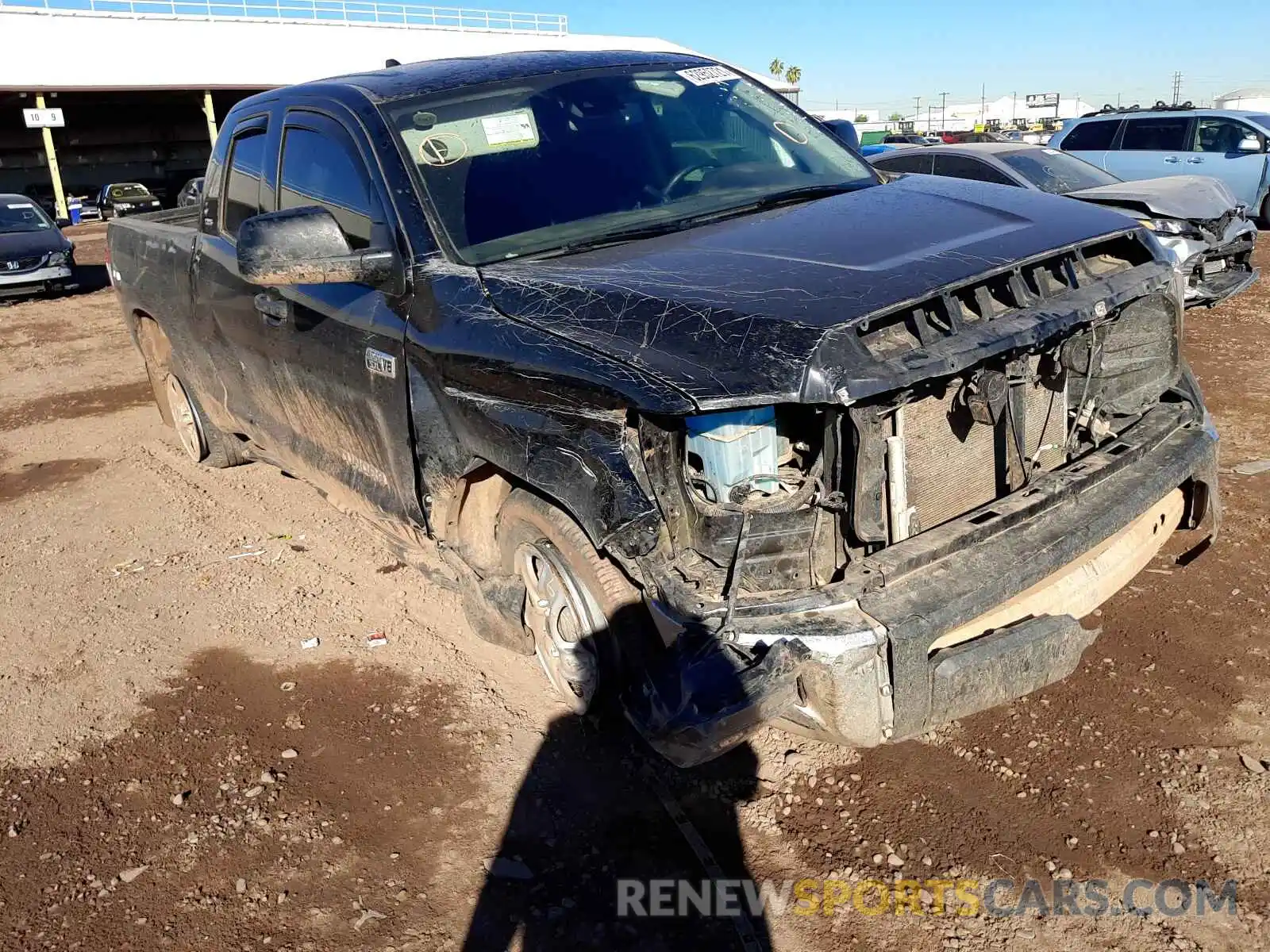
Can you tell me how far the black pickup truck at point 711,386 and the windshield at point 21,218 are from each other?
45.9 ft

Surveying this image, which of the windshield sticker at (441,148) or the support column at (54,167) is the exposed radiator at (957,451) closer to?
the windshield sticker at (441,148)

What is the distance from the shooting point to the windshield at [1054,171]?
9234mm

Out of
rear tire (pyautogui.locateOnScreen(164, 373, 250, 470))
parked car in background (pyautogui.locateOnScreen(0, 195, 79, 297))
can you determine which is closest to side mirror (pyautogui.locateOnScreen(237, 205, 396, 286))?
rear tire (pyautogui.locateOnScreen(164, 373, 250, 470))

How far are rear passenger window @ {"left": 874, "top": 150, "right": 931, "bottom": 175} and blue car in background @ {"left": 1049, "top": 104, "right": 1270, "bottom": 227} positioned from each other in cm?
555

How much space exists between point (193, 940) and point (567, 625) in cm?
126

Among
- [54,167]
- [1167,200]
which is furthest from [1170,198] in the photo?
[54,167]

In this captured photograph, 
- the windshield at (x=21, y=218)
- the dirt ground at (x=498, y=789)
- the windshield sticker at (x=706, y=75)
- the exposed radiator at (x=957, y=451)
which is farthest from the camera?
the windshield at (x=21, y=218)

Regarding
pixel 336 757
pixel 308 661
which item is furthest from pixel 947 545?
pixel 308 661

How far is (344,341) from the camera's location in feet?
11.6

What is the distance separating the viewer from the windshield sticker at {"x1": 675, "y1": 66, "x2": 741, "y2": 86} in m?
4.13

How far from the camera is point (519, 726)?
3.44 meters

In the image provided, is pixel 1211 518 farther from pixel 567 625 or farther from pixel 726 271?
pixel 567 625

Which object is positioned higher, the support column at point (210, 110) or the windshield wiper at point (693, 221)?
the support column at point (210, 110)

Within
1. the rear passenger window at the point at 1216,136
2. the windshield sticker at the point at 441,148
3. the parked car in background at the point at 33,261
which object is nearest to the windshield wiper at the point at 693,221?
the windshield sticker at the point at 441,148
